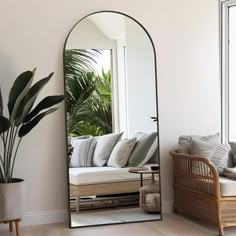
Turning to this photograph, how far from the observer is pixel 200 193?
13.6 feet

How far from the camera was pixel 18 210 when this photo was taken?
3.87m

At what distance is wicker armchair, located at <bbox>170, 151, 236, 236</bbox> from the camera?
3906 mm

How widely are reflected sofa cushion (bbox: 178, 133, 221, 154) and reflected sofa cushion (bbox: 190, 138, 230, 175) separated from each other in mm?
118

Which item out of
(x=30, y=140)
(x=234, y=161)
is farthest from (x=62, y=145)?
(x=234, y=161)

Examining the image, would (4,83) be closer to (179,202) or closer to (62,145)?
(62,145)

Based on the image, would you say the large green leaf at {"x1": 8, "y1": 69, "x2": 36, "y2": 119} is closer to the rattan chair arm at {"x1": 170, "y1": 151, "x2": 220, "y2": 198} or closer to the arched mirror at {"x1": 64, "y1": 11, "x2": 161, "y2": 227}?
the arched mirror at {"x1": 64, "y1": 11, "x2": 161, "y2": 227}

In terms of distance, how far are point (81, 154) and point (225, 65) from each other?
1.87 metres

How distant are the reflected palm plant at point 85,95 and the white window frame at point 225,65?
1.33 meters

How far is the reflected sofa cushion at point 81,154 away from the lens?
14.4 feet

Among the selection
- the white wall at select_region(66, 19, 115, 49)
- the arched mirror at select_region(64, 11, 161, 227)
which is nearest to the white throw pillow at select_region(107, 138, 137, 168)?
the arched mirror at select_region(64, 11, 161, 227)

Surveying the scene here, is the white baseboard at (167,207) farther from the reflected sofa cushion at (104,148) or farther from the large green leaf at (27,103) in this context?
the large green leaf at (27,103)

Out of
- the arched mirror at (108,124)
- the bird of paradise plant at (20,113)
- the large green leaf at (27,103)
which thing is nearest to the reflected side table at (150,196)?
the arched mirror at (108,124)

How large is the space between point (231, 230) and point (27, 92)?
6.96ft

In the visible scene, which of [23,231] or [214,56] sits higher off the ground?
[214,56]
